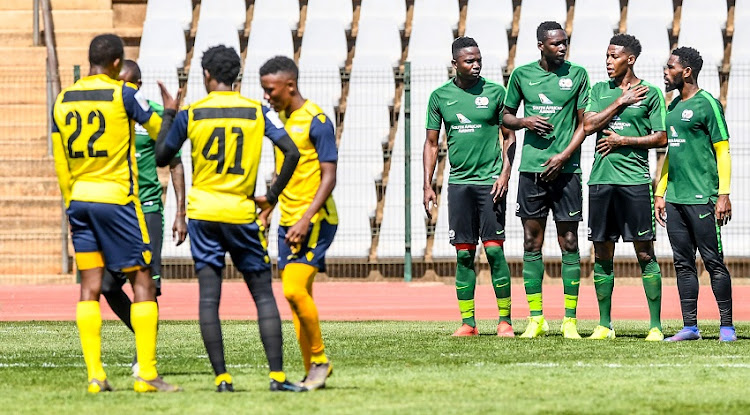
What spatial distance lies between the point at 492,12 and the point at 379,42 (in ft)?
6.20

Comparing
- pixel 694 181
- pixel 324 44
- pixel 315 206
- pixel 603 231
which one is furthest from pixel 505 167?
pixel 324 44

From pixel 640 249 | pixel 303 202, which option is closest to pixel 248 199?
pixel 303 202

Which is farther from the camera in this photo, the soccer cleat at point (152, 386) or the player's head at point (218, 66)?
the soccer cleat at point (152, 386)

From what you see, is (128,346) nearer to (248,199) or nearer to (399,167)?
(248,199)

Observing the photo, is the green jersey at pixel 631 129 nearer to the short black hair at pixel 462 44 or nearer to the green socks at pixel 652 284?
the green socks at pixel 652 284

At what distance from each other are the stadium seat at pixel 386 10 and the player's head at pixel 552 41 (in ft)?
39.8

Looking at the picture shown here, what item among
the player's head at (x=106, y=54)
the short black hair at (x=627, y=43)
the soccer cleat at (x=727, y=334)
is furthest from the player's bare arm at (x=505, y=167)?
the player's head at (x=106, y=54)

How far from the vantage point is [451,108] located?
11719 millimetres

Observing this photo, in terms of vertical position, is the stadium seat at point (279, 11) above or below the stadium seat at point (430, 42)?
above

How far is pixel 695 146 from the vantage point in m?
11.2

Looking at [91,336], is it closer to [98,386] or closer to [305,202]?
[98,386]

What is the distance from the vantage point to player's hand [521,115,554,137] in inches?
447

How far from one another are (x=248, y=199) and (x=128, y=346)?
3808 mm

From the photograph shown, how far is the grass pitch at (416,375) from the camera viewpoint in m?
7.36
